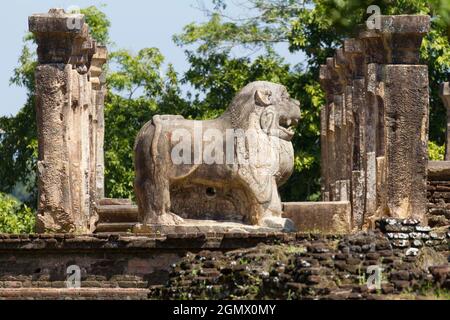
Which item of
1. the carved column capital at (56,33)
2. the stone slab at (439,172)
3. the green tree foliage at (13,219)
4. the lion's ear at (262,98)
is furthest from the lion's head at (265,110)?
the green tree foliage at (13,219)

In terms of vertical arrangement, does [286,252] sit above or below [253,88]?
below

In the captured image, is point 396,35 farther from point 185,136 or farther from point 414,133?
point 185,136

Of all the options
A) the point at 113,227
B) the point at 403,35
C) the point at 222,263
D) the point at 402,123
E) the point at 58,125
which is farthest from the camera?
the point at 113,227

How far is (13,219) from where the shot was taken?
30703 millimetres

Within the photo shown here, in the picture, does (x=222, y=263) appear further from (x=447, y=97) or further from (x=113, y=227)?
(x=447, y=97)

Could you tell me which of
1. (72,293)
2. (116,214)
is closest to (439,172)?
(116,214)

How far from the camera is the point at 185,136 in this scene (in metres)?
22.0

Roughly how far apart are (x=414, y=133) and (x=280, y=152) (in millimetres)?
1599

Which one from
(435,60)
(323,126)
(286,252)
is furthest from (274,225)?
(435,60)

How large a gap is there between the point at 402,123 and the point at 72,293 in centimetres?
404

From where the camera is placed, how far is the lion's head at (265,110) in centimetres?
2234

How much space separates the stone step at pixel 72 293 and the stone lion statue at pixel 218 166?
78.4 inches

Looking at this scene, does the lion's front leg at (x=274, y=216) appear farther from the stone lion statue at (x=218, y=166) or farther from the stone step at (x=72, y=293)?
the stone step at (x=72, y=293)

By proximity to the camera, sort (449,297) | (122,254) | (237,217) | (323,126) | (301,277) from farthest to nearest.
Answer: (323,126)
(237,217)
(122,254)
(301,277)
(449,297)
